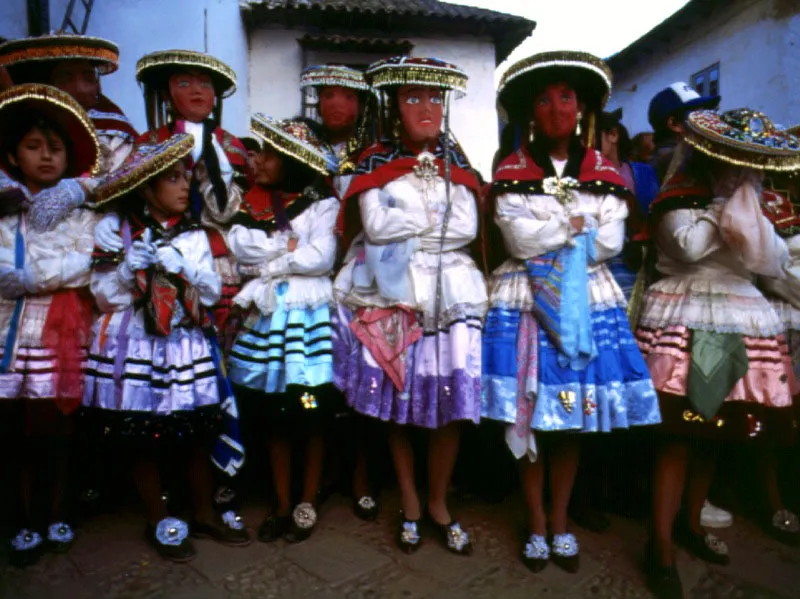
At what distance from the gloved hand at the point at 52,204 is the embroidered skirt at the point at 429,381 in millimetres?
1628

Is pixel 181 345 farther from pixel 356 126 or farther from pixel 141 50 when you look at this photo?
pixel 141 50

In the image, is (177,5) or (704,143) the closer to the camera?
A: (704,143)

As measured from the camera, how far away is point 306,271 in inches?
126

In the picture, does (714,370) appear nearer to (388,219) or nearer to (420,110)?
(388,219)

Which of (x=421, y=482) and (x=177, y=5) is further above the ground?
(x=177, y=5)

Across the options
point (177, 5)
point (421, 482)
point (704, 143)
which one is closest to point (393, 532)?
point (421, 482)

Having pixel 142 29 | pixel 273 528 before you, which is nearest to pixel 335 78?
pixel 142 29

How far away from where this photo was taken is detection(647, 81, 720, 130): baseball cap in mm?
4188

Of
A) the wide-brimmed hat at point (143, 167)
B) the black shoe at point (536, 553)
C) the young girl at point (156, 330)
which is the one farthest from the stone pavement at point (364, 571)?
the wide-brimmed hat at point (143, 167)

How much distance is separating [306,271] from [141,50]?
3800 mm

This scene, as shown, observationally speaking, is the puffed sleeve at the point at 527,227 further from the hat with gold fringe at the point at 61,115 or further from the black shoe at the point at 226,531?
the hat with gold fringe at the point at 61,115

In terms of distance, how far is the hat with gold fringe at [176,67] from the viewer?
136 inches

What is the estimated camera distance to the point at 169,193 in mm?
3023

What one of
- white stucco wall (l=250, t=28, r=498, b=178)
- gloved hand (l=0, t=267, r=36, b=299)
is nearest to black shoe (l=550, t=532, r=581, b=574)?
gloved hand (l=0, t=267, r=36, b=299)
